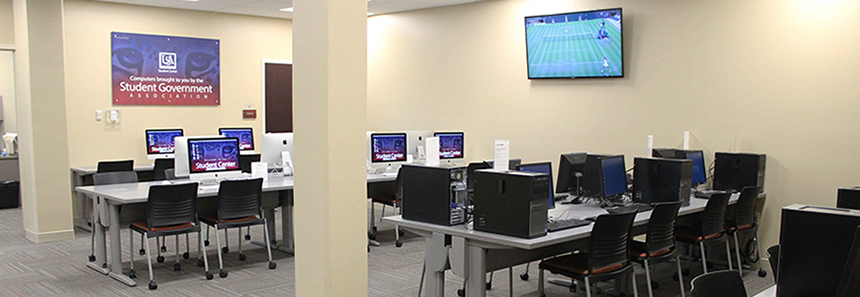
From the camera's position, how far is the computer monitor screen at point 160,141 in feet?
28.6

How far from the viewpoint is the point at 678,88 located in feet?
22.5

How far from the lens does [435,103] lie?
938 cm

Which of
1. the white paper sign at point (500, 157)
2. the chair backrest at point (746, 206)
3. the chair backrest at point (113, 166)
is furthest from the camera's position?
the chair backrest at point (113, 166)

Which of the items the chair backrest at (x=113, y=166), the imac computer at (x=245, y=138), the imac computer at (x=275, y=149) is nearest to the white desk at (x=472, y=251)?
the imac computer at (x=275, y=149)

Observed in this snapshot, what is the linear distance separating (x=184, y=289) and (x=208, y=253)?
4.36 feet

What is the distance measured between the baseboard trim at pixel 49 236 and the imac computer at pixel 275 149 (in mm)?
2326

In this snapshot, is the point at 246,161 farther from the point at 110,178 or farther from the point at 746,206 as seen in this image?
the point at 746,206

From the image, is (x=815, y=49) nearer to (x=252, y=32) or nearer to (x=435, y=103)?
(x=435, y=103)

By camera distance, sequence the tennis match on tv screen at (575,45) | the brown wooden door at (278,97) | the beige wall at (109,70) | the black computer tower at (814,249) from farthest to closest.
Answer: the brown wooden door at (278,97)
the beige wall at (109,70)
the tennis match on tv screen at (575,45)
the black computer tower at (814,249)

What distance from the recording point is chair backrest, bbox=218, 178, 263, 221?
583cm

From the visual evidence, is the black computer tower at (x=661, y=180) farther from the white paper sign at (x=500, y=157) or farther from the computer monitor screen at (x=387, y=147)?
the computer monitor screen at (x=387, y=147)

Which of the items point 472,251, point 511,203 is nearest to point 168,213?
point 472,251

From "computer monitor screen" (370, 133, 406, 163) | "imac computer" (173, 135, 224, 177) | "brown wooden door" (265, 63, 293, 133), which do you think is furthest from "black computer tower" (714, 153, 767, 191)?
"brown wooden door" (265, 63, 293, 133)

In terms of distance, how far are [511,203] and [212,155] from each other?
11.4 feet
